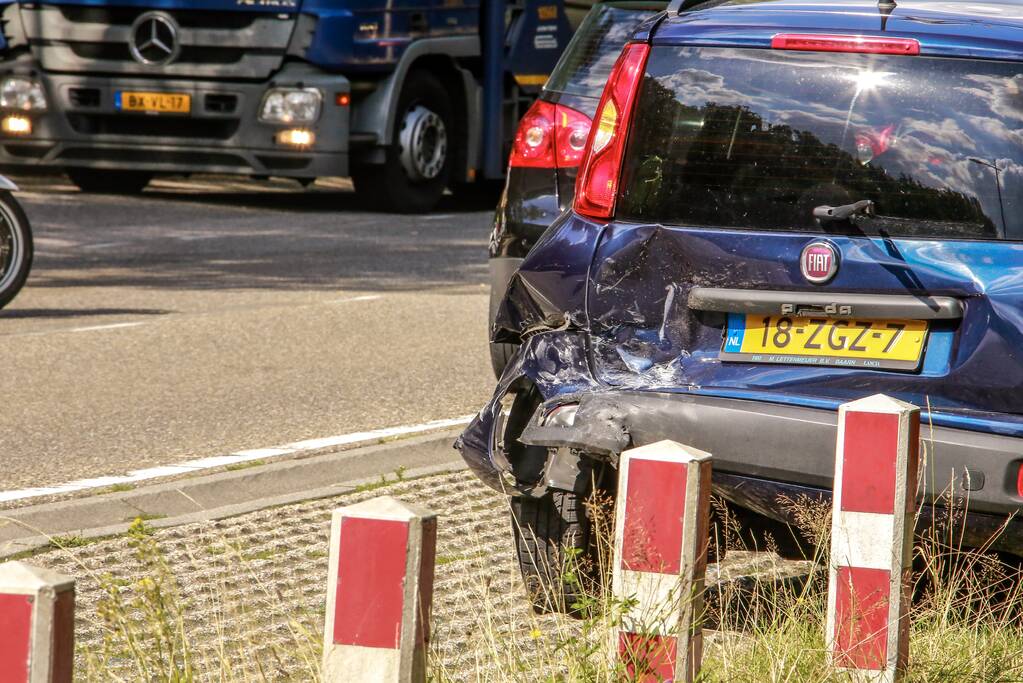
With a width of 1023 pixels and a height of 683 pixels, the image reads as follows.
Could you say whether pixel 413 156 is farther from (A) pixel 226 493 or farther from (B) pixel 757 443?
(B) pixel 757 443

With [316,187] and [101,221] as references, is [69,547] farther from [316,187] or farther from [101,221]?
[316,187]

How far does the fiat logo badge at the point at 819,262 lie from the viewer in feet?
14.7

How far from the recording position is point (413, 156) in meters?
17.8

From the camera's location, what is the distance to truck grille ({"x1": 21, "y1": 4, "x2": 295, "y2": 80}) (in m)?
16.7

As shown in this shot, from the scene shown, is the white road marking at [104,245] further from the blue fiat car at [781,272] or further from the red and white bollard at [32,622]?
the red and white bollard at [32,622]

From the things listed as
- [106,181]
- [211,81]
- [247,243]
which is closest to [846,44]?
[247,243]

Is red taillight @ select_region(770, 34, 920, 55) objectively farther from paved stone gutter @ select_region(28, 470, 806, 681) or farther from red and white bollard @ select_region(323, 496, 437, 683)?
red and white bollard @ select_region(323, 496, 437, 683)

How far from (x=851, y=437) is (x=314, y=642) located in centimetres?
114

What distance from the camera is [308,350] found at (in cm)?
918

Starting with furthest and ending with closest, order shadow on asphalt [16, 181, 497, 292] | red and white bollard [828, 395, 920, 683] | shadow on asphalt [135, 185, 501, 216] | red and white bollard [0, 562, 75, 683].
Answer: shadow on asphalt [135, 185, 501, 216]
shadow on asphalt [16, 181, 497, 292]
red and white bollard [828, 395, 920, 683]
red and white bollard [0, 562, 75, 683]

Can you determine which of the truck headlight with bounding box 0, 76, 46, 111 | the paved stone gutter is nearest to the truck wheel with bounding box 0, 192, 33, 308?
the paved stone gutter

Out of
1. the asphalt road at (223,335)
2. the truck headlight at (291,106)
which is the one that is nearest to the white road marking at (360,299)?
the asphalt road at (223,335)

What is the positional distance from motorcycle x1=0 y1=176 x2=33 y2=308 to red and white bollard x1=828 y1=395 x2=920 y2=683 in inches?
286

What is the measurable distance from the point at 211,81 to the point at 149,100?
62cm
